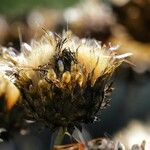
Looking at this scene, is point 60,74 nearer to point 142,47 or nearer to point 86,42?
point 86,42

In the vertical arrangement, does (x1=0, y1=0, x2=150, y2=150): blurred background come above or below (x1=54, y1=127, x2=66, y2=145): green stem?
above

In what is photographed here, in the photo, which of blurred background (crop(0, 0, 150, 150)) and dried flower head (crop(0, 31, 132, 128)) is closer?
dried flower head (crop(0, 31, 132, 128))

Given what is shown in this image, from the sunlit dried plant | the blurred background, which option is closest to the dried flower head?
the sunlit dried plant

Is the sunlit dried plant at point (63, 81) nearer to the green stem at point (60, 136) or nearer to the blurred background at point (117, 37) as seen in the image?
the green stem at point (60, 136)

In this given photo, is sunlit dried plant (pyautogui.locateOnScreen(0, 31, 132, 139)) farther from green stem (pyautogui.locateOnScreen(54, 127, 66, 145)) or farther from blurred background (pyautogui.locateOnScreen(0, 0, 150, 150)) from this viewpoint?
blurred background (pyautogui.locateOnScreen(0, 0, 150, 150))

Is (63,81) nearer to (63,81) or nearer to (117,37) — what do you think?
(63,81)

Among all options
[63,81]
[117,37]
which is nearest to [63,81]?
[63,81]
